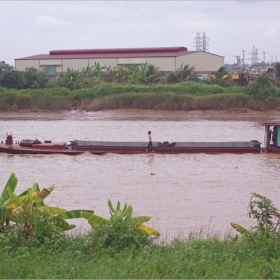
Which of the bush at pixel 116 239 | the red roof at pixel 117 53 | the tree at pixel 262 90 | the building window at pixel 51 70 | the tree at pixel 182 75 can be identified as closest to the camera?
the bush at pixel 116 239

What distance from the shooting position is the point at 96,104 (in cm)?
4441

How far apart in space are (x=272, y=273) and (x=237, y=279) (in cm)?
57

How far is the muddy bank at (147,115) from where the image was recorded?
134ft

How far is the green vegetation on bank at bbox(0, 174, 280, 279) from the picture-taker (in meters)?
6.30

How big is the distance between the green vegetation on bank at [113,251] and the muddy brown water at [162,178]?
2.93 ft

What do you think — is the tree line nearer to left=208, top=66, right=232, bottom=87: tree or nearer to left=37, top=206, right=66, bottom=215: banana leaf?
left=208, top=66, right=232, bottom=87: tree

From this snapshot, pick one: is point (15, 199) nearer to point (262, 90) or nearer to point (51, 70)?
point (262, 90)

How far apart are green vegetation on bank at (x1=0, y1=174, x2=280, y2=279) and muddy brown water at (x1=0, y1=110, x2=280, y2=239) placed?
894 mm

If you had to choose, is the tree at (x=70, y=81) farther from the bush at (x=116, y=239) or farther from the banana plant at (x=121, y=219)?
the bush at (x=116, y=239)

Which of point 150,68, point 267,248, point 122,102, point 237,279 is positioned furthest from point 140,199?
point 150,68

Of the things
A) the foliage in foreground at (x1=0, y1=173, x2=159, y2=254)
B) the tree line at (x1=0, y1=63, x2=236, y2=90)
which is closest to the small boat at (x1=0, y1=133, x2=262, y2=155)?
the foliage in foreground at (x1=0, y1=173, x2=159, y2=254)

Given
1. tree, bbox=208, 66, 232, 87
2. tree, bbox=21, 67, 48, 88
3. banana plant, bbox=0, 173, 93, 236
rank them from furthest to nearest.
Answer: tree, bbox=21, 67, 48, 88 → tree, bbox=208, 66, 232, 87 → banana plant, bbox=0, 173, 93, 236

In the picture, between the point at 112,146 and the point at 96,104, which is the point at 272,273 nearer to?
the point at 112,146

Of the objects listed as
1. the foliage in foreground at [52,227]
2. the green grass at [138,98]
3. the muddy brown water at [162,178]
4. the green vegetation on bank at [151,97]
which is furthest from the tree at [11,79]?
the foliage in foreground at [52,227]
